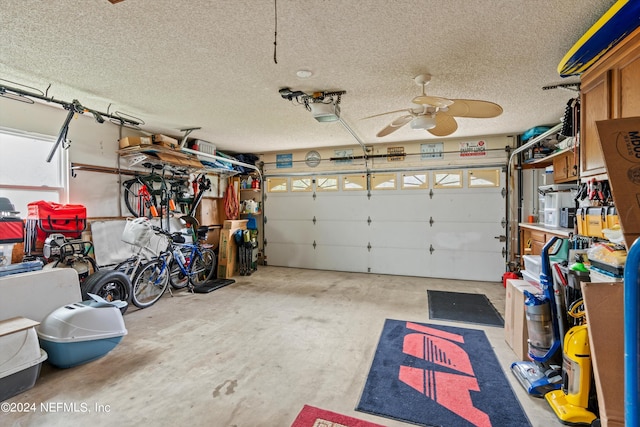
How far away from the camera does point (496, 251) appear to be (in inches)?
205

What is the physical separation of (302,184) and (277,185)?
2.06ft

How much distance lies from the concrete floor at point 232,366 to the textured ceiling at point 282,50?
8.36ft

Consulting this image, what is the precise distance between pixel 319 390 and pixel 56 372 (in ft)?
7.09

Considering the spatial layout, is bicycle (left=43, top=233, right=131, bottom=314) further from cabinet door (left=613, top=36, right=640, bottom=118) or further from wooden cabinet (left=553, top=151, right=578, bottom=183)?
wooden cabinet (left=553, top=151, right=578, bottom=183)

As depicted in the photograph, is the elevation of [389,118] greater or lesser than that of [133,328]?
greater

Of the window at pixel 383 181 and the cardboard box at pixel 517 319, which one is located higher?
the window at pixel 383 181

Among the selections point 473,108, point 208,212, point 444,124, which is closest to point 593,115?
point 473,108

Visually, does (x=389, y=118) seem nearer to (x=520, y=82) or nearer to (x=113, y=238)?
(x=520, y=82)

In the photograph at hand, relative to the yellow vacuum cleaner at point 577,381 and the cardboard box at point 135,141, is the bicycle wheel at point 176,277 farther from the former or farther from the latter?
the yellow vacuum cleaner at point 577,381

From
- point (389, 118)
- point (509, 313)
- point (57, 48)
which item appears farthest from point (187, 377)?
point (389, 118)

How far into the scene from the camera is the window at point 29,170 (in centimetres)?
320

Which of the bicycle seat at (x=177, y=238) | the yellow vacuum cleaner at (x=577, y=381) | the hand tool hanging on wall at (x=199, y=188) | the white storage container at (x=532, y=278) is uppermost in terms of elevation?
the hand tool hanging on wall at (x=199, y=188)

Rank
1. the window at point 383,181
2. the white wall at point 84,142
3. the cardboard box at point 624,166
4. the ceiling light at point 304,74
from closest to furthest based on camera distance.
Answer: the cardboard box at point 624,166, the ceiling light at point 304,74, the white wall at point 84,142, the window at point 383,181

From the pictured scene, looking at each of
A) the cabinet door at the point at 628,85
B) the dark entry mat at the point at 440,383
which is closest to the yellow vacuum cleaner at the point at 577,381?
the dark entry mat at the point at 440,383
